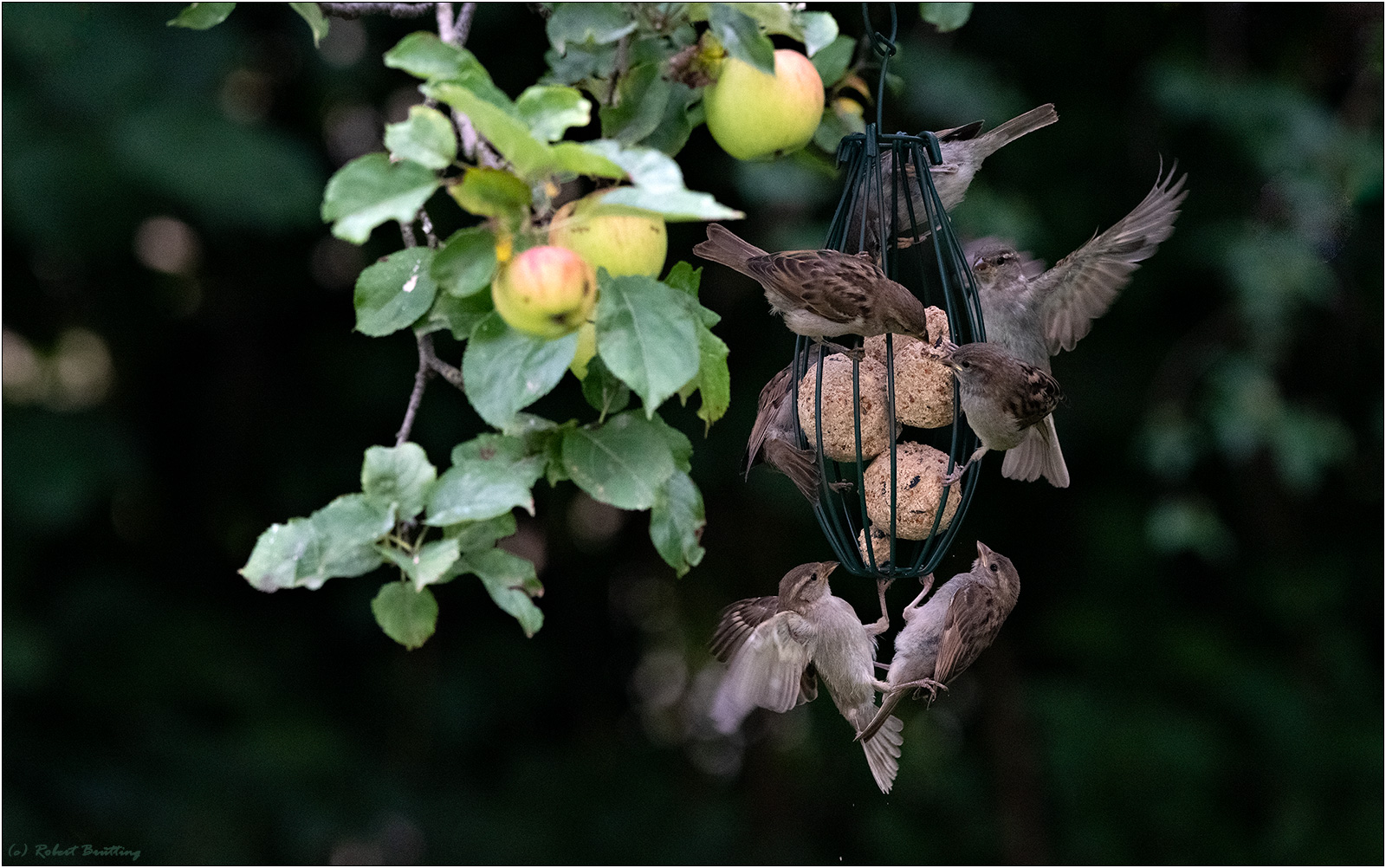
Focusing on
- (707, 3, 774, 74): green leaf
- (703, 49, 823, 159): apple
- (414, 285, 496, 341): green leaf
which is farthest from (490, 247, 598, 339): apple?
(703, 49, 823, 159): apple

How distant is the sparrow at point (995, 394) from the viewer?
1.99 metres

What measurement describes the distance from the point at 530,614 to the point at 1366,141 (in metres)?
3.31

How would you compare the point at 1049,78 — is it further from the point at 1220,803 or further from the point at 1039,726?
the point at 1220,803

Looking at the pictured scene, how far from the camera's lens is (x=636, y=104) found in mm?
1545

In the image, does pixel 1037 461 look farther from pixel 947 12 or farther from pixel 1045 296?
pixel 947 12

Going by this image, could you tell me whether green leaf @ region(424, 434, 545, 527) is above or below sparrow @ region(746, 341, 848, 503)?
above

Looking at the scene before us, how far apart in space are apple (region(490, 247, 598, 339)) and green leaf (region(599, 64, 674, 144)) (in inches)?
13.1

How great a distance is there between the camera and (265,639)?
459 cm

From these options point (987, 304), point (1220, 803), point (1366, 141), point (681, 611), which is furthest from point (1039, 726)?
point (987, 304)

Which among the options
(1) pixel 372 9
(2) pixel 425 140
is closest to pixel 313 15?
(1) pixel 372 9

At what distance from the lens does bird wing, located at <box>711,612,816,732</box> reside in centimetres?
205

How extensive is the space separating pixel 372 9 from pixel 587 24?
1.31ft

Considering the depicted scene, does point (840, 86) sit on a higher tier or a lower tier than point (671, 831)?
higher

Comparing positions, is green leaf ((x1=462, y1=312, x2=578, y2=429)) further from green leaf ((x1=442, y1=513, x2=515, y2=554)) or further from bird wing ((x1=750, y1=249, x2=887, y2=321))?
bird wing ((x1=750, y1=249, x2=887, y2=321))
